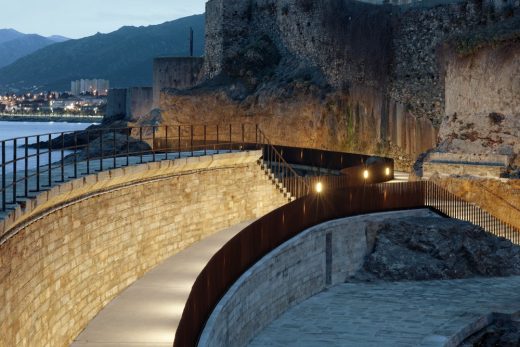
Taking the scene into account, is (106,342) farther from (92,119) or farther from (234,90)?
(92,119)

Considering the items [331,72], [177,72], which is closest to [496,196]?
[331,72]

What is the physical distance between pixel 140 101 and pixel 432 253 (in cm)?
5268

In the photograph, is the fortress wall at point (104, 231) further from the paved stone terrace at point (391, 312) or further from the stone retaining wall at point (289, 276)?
the paved stone terrace at point (391, 312)

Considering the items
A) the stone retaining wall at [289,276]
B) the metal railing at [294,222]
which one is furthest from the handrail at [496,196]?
the stone retaining wall at [289,276]

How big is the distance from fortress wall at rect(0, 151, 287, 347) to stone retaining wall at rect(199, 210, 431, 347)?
2.72m

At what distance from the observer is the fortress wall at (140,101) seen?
77.4 metres

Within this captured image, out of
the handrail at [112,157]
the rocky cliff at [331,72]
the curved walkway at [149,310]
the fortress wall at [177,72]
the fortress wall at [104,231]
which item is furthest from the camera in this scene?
the fortress wall at [177,72]

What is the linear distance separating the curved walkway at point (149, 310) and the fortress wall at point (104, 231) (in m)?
0.28

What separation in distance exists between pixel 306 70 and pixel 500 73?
16.7m

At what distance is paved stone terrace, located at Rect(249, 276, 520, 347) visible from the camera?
2186 cm

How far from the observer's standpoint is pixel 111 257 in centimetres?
1978

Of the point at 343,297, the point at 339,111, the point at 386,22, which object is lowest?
the point at 343,297

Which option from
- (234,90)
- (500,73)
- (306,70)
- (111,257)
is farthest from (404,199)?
(234,90)

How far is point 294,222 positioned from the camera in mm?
23875
